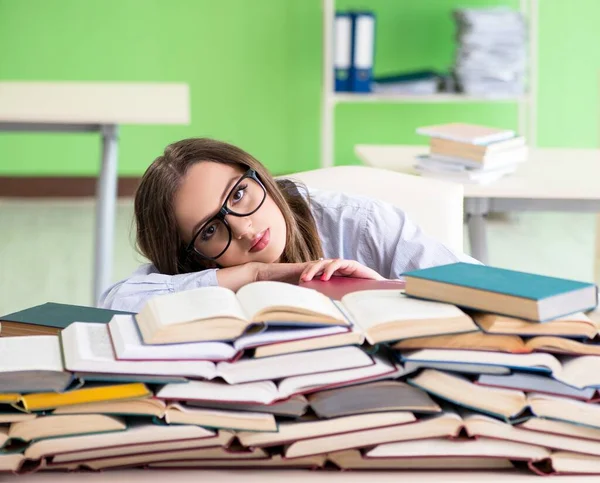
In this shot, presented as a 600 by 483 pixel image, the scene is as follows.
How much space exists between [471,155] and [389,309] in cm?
166

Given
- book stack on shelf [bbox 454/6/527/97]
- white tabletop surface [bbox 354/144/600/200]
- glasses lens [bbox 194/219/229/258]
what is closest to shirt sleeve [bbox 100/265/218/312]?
glasses lens [bbox 194/219/229/258]

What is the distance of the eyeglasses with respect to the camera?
1500mm

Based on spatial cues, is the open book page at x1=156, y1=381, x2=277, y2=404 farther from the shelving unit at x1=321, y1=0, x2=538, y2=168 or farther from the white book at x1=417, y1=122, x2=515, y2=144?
the shelving unit at x1=321, y1=0, x2=538, y2=168

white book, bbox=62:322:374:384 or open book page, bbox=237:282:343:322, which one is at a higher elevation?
open book page, bbox=237:282:343:322

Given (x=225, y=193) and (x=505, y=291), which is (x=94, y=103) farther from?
(x=505, y=291)

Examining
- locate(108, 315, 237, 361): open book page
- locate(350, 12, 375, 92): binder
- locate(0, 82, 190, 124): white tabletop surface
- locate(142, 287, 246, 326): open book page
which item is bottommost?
locate(108, 315, 237, 361): open book page

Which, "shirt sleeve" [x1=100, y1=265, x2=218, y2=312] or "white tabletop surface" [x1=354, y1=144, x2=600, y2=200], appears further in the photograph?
"white tabletop surface" [x1=354, y1=144, x2=600, y2=200]

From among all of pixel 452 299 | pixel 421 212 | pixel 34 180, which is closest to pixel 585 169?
pixel 421 212

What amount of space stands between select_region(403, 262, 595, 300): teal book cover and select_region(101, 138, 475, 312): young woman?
555mm

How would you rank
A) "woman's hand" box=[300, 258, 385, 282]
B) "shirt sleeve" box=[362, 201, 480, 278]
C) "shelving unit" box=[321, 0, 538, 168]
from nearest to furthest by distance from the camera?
"woman's hand" box=[300, 258, 385, 282] < "shirt sleeve" box=[362, 201, 480, 278] < "shelving unit" box=[321, 0, 538, 168]

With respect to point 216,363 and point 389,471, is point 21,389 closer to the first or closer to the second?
point 216,363

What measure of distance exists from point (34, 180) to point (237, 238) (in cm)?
372

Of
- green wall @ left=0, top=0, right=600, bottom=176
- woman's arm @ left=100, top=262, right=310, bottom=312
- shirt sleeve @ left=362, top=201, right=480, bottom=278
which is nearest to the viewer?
woman's arm @ left=100, top=262, right=310, bottom=312

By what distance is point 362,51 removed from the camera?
4480mm
